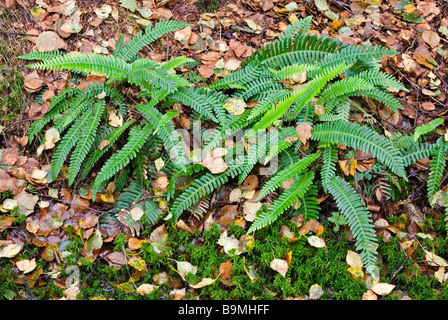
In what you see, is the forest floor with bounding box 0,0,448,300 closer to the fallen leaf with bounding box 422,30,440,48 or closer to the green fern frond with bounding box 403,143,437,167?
the fallen leaf with bounding box 422,30,440,48

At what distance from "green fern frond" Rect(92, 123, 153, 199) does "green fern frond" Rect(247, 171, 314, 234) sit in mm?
1066

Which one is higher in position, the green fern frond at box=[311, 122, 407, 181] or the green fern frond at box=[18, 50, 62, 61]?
the green fern frond at box=[18, 50, 62, 61]

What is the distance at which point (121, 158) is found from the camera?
300 cm

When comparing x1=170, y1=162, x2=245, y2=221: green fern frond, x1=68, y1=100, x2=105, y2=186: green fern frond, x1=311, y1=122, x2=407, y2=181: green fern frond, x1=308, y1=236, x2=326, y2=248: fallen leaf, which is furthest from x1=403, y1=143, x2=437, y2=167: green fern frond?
x1=68, y1=100, x2=105, y2=186: green fern frond

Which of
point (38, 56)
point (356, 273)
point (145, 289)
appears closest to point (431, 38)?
point (356, 273)

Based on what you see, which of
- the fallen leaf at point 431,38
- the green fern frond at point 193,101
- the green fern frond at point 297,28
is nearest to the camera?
the green fern frond at point 193,101

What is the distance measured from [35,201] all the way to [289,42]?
8.07 ft

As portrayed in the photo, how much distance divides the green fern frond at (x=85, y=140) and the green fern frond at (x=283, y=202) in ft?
4.64

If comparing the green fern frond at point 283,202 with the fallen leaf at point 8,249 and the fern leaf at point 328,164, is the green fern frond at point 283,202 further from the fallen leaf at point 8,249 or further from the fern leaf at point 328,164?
the fallen leaf at point 8,249

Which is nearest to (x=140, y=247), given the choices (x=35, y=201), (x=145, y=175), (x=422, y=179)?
(x=145, y=175)

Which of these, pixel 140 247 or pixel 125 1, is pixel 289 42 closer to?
pixel 125 1

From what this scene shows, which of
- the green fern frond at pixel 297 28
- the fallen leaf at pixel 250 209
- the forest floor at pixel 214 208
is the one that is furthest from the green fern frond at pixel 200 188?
the green fern frond at pixel 297 28

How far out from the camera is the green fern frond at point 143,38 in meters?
3.45

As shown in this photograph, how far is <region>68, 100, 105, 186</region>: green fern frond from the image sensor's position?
10.0 feet
